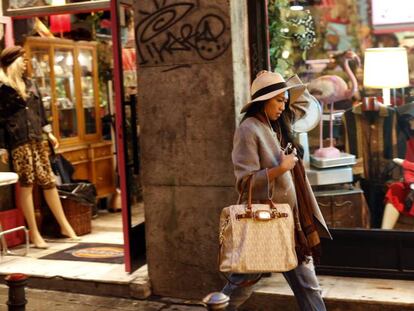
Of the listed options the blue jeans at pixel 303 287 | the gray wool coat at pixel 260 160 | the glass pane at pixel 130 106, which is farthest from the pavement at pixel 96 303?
the gray wool coat at pixel 260 160

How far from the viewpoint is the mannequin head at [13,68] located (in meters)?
7.54

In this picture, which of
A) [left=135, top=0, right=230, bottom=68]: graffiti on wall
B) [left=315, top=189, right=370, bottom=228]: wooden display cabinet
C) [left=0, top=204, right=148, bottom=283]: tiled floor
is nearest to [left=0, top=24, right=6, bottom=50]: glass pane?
[left=0, top=204, right=148, bottom=283]: tiled floor

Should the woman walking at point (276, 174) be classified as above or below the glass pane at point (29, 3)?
below

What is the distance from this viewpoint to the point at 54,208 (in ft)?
26.9

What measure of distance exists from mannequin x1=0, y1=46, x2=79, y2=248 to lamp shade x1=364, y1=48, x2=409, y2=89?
372 centimetres

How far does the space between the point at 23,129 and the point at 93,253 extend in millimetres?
1541

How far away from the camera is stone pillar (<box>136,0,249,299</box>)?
19.1ft

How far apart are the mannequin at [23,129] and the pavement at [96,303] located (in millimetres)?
1567

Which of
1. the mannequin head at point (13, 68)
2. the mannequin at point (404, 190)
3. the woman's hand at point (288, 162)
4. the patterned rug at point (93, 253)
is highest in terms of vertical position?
the mannequin head at point (13, 68)

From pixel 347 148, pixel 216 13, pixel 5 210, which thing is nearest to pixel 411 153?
pixel 347 148

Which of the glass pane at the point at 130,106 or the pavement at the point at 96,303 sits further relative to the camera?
the glass pane at the point at 130,106

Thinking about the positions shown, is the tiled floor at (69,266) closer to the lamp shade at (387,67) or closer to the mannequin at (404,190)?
the mannequin at (404,190)

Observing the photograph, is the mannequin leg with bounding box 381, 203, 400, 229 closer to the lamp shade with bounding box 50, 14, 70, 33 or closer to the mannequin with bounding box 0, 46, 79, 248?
the mannequin with bounding box 0, 46, 79, 248

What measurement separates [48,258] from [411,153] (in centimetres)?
381
